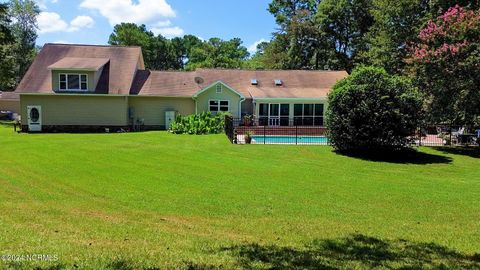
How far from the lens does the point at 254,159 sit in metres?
17.1

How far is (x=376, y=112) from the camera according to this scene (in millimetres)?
18719

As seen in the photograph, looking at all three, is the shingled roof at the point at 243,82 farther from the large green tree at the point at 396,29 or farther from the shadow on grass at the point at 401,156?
the shadow on grass at the point at 401,156

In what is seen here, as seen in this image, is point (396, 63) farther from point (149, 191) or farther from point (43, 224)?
point (43, 224)

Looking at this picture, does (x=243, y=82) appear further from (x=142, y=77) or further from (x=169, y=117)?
(x=142, y=77)

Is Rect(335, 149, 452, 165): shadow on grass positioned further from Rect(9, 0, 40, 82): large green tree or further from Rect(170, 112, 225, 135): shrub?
Rect(9, 0, 40, 82): large green tree

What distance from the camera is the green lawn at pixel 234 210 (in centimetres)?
503

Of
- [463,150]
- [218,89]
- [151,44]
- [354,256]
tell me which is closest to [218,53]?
[151,44]

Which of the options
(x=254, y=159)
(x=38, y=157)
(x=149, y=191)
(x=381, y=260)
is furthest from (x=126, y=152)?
(x=381, y=260)

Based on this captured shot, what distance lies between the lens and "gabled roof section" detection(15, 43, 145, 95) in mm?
31031

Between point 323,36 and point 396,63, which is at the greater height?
point 323,36

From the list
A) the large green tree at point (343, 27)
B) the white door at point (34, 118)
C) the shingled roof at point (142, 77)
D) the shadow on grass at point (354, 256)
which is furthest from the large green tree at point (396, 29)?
the shadow on grass at point (354, 256)

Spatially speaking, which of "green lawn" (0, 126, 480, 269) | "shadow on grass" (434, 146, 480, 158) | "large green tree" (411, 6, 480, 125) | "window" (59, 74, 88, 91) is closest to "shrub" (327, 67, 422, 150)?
"green lawn" (0, 126, 480, 269)

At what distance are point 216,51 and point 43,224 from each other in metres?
72.1

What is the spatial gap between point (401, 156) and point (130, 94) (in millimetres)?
20340
